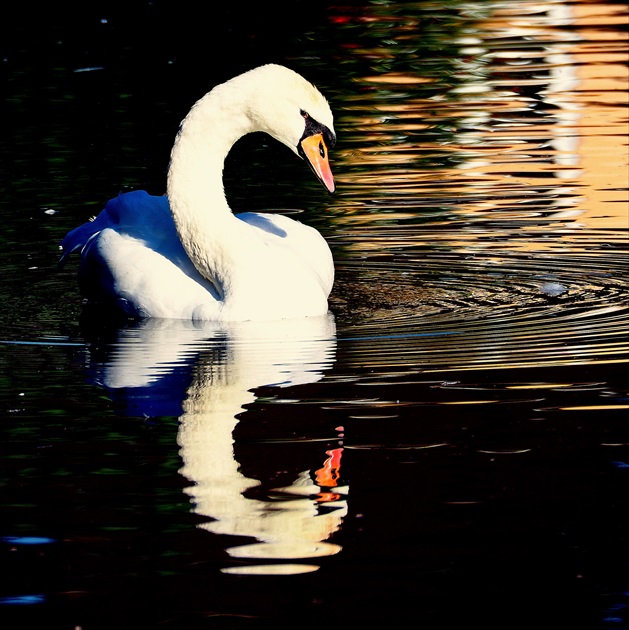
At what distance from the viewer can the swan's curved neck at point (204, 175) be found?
8695 millimetres

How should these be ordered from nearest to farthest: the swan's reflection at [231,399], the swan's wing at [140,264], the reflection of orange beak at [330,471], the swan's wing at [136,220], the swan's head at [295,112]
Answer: the swan's reflection at [231,399] → the reflection of orange beak at [330,471] → the swan's head at [295,112] → the swan's wing at [140,264] → the swan's wing at [136,220]

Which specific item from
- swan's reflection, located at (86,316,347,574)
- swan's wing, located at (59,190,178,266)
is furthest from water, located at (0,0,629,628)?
swan's wing, located at (59,190,178,266)

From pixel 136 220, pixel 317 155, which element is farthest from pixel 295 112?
pixel 136 220

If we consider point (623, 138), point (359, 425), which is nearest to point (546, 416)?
point (359, 425)

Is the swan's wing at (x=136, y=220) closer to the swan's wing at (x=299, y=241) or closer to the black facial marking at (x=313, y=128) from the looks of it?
the swan's wing at (x=299, y=241)

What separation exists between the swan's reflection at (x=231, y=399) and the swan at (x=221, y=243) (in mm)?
145

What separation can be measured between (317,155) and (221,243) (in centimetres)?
71

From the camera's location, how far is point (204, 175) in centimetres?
882

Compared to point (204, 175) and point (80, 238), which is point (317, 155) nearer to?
point (204, 175)

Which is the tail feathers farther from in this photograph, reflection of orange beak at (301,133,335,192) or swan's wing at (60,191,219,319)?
reflection of orange beak at (301,133,335,192)

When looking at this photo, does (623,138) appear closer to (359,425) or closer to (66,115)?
(66,115)

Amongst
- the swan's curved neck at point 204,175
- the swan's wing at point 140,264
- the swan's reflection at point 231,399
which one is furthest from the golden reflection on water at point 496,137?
the swan's reflection at point 231,399

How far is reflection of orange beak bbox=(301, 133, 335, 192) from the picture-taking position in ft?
28.0

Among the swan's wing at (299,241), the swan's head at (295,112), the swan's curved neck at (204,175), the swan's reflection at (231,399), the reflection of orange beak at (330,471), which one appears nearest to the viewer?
the swan's reflection at (231,399)
